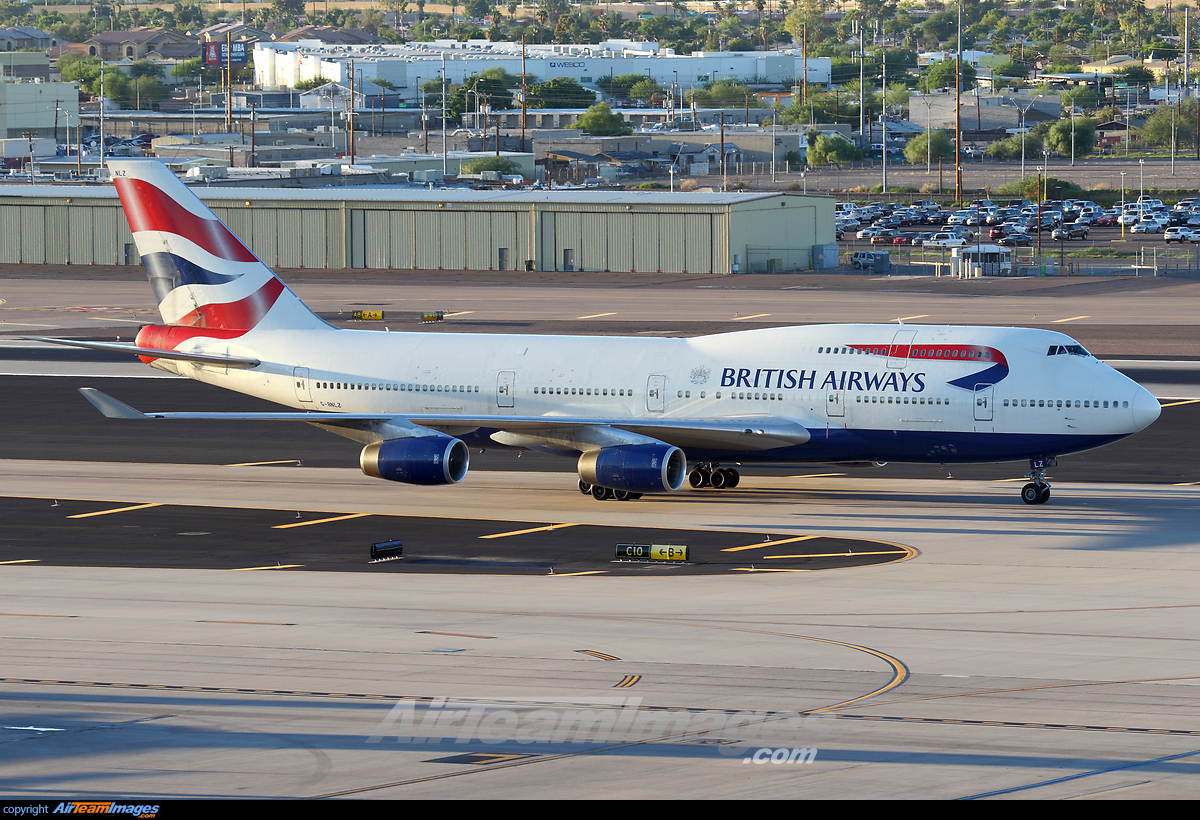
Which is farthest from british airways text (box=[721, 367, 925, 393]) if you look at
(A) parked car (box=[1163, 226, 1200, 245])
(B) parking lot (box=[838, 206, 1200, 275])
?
(A) parked car (box=[1163, 226, 1200, 245])

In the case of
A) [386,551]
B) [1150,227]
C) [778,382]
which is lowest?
[386,551]

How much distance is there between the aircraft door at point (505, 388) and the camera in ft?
169

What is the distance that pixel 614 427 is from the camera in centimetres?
4844

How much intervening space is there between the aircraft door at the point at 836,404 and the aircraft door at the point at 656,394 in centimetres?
500

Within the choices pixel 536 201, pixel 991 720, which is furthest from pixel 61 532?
pixel 536 201

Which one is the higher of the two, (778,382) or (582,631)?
(778,382)

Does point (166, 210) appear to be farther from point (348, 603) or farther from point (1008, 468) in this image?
point (1008, 468)

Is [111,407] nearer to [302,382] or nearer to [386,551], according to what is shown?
[302,382]

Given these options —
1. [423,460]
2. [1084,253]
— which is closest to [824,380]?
[423,460]

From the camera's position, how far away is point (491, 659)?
30344 mm

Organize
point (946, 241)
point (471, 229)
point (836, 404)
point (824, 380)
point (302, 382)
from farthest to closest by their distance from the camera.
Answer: point (946, 241), point (471, 229), point (302, 382), point (824, 380), point (836, 404)

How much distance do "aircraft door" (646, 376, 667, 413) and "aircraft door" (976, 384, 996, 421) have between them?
926 centimetres

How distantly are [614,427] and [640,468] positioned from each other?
9.36ft

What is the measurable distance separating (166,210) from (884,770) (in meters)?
38.1
